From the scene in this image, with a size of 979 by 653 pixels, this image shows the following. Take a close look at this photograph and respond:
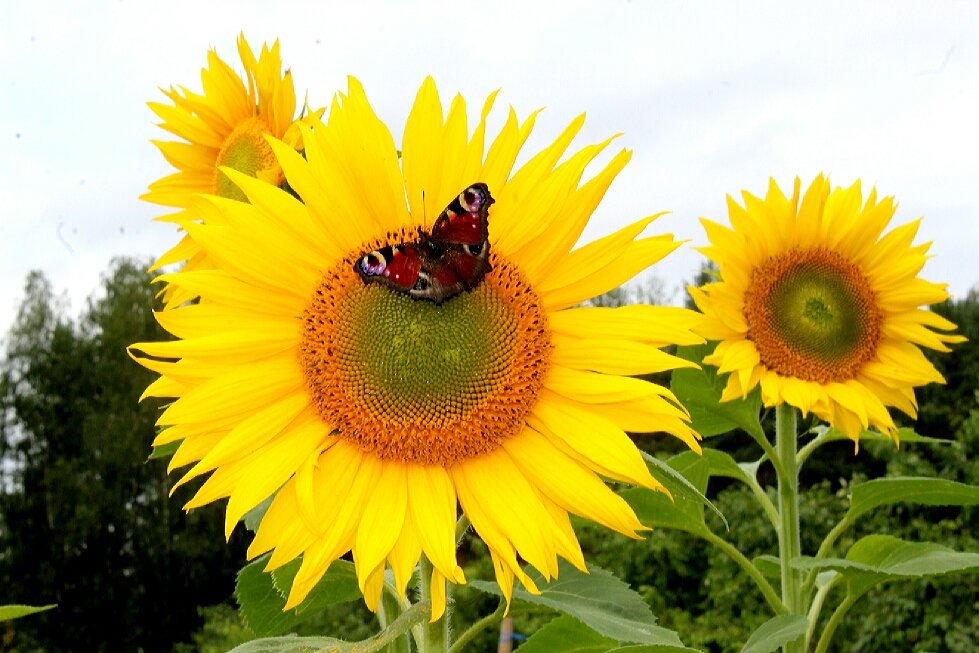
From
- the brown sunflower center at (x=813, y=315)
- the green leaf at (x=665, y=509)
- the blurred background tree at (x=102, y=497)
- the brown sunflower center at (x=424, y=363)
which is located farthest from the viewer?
the blurred background tree at (x=102, y=497)

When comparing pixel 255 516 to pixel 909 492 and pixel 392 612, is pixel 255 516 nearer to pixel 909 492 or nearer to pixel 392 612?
pixel 392 612

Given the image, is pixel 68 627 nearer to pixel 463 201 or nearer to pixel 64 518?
pixel 64 518

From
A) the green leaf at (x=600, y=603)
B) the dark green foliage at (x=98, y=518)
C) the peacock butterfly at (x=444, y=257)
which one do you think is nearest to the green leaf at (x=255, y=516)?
the green leaf at (x=600, y=603)

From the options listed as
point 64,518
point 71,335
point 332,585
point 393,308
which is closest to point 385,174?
point 393,308

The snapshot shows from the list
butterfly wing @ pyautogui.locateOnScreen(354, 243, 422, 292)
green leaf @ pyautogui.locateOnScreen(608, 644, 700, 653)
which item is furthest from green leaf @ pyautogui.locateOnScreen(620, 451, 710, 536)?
butterfly wing @ pyautogui.locateOnScreen(354, 243, 422, 292)

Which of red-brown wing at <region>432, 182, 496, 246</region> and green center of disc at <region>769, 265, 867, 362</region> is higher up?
red-brown wing at <region>432, 182, 496, 246</region>

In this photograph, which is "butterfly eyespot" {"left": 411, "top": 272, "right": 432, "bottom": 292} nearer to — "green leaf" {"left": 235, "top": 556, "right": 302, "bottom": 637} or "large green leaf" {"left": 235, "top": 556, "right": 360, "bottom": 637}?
"large green leaf" {"left": 235, "top": 556, "right": 360, "bottom": 637}

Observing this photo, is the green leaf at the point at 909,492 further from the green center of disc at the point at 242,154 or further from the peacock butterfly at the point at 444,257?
the green center of disc at the point at 242,154
